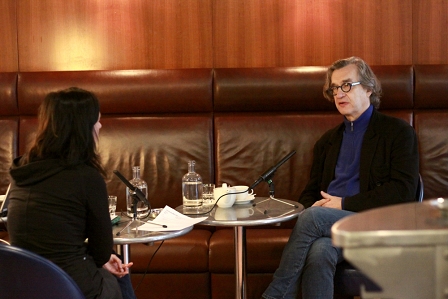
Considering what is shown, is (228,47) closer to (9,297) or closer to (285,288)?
(285,288)

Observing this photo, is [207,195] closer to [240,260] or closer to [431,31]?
[240,260]

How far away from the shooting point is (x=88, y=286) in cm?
219

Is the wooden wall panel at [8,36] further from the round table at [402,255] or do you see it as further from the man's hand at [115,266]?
the round table at [402,255]

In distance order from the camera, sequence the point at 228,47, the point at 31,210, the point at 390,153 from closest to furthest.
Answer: the point at 31,210 → the point at 390,153 → the point at 228,47

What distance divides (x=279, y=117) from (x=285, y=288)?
1.36 m

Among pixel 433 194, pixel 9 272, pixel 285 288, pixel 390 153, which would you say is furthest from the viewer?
pixel 433 194

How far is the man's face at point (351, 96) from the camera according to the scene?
10.9ft

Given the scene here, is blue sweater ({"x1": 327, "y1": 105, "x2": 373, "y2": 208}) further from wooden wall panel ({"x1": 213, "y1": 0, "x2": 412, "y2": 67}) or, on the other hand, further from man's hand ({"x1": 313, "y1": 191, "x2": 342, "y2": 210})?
wooden wall panel ({"x1": 213, "y1": 0, "x2": 412, "y2": 67})

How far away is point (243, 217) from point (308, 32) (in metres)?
1.90

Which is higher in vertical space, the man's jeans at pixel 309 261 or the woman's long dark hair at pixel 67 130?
the woman's long dark hair at pixel 67 130

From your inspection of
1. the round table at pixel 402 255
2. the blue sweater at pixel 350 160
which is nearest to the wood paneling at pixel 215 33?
the blue sweater at pixel 350 160

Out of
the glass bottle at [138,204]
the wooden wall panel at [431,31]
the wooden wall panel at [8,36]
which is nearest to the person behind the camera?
the glass bottle at [138,204]

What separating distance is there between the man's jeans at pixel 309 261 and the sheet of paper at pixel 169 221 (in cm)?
44

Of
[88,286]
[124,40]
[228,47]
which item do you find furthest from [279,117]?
[88,286]
